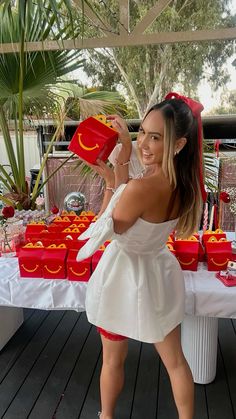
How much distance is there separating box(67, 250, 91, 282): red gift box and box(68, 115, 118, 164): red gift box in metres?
0.43

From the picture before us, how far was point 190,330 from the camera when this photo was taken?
1.60 m

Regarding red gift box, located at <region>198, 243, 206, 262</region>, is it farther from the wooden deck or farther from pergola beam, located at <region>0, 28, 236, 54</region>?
pergola beam, located at <region>0, 28, 236, 54</region>

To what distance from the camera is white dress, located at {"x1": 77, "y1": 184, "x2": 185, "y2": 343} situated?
41.4 inches

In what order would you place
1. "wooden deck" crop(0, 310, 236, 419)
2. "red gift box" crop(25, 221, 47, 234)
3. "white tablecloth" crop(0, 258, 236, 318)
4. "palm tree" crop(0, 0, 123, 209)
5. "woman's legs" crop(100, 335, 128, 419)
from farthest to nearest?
"palm tree" crop(0, 0, 123, 209) → "red gift box" crop(25, 221, 47, 234) → "wooden deck" crop(0, 310, 236, 419) → "white tablecloth" crop(0, 258, 236, 318) → "woman's legs" crop(100, 335, 128, 419)

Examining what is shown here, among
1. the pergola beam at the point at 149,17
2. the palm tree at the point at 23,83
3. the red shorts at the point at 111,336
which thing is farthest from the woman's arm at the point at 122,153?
the pergola beam at the point at 149,17

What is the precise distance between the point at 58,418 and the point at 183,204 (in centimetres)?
113

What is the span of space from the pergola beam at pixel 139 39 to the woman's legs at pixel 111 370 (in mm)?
1964

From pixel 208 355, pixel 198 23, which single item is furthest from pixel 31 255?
pixel 198 23

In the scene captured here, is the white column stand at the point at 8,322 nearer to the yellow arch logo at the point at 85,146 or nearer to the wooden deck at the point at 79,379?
the wooden deck at the point at 79,379

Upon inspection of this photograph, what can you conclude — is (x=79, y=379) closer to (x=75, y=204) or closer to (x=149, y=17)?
(x=75, y=204)

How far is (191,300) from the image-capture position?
4.30 ft

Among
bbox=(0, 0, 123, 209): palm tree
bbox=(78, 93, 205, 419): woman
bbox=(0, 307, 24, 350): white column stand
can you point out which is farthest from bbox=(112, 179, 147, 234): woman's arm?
bbox=(0, 0, 123, 209): palm tree

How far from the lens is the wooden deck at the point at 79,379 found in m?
1.51

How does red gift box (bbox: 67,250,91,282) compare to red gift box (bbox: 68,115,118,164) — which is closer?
red gift box (bbox: 68,115,118,164)
